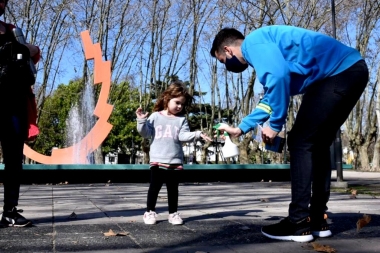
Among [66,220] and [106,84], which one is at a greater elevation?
[106,84]

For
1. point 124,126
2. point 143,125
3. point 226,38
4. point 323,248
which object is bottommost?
point 323,248

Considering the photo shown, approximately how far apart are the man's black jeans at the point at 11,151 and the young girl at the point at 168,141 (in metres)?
0.99

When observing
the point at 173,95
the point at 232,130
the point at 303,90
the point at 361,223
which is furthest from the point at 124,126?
the point at 303,90

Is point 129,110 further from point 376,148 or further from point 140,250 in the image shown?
point 140,250

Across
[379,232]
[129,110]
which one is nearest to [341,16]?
[379,232]

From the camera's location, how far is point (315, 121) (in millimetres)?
3451

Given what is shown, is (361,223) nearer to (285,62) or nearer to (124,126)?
(285,62)

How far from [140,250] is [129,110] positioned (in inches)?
2003

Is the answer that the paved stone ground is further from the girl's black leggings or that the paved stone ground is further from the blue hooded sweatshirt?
the blue hooded sweatshirt

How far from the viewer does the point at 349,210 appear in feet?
18.8

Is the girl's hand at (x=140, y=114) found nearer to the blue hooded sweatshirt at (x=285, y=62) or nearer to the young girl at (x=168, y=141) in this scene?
the young girl at (x=168, y=141)

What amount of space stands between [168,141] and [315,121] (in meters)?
1.55

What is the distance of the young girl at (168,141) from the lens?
14.9 feet

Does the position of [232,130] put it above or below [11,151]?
above
